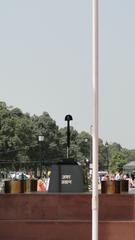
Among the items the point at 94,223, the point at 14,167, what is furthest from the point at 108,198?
the point at 14,167

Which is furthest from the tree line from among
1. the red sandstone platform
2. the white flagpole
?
the white flagpole

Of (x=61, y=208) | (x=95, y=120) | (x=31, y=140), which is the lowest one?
(x=61, y=208)

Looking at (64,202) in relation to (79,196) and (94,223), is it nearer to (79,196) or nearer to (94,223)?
(79,196)

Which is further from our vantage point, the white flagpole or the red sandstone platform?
the red sandstone platform

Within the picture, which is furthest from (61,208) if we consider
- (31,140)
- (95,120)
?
(31,140)

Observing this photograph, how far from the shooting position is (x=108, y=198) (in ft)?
48.5

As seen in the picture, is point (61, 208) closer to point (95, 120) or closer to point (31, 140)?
point (95, 120)

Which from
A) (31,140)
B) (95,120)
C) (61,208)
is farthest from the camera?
(31,140)

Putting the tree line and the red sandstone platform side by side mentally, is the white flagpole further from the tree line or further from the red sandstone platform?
the tree line

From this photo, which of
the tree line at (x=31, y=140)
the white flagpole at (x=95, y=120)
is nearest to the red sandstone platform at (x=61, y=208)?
the white flagpole at (x=95, y=120)

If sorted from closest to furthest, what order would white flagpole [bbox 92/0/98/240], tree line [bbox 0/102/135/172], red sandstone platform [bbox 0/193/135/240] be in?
white flagpole [bbox 92/0/98/240], red sandstone platform [bbox 0/193/135/240], tree line [bbox 0/102/135/172]

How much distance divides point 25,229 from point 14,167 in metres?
65.0

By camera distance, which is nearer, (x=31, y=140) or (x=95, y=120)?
(x=95, y=120)

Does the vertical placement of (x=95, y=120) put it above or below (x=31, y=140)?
below
